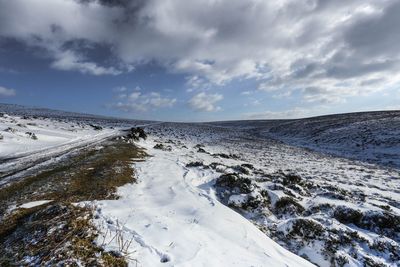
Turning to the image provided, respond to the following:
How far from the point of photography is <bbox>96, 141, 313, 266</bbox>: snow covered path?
5.74m

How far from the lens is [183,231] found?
22.9 feet

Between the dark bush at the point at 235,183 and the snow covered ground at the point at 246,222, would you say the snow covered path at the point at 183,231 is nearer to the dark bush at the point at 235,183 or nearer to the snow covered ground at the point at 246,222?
the snow covered ground at the point at 246,222

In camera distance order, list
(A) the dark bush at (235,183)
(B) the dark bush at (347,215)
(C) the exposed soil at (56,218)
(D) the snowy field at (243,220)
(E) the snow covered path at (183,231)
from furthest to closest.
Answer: (A) the dark bush at (235,183) → (B) the dark bush at (347,215) → (D) the snowy field at (243,220) → (E) the snow covered path at (183,231) → (C) the exposed soil at (56,218)

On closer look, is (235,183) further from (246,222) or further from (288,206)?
(246,222)

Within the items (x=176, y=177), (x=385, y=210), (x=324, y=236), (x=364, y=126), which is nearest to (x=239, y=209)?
(x=324, y=236)

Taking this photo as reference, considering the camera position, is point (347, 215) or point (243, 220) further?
point (347, 215)

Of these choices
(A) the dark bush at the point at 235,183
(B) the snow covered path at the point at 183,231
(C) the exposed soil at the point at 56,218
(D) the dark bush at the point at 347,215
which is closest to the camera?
(C) the exposed soil at the point at 56,218

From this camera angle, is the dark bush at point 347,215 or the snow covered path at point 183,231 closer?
the snow covered path at point 183,231

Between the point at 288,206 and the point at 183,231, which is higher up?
the point at 183,231

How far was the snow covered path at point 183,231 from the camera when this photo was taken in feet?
18.8

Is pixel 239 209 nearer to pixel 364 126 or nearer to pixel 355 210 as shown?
pixel 355 210

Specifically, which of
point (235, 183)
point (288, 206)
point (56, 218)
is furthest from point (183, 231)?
point (235, 183)

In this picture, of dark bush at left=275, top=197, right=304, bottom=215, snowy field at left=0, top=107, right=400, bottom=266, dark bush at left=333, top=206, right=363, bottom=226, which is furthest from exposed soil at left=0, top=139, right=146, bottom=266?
dark bush at left=333, top=206, right=363, bottom=226

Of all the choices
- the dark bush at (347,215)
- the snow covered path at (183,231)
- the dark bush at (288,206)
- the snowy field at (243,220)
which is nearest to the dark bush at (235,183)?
the snowy field at (243,220)
